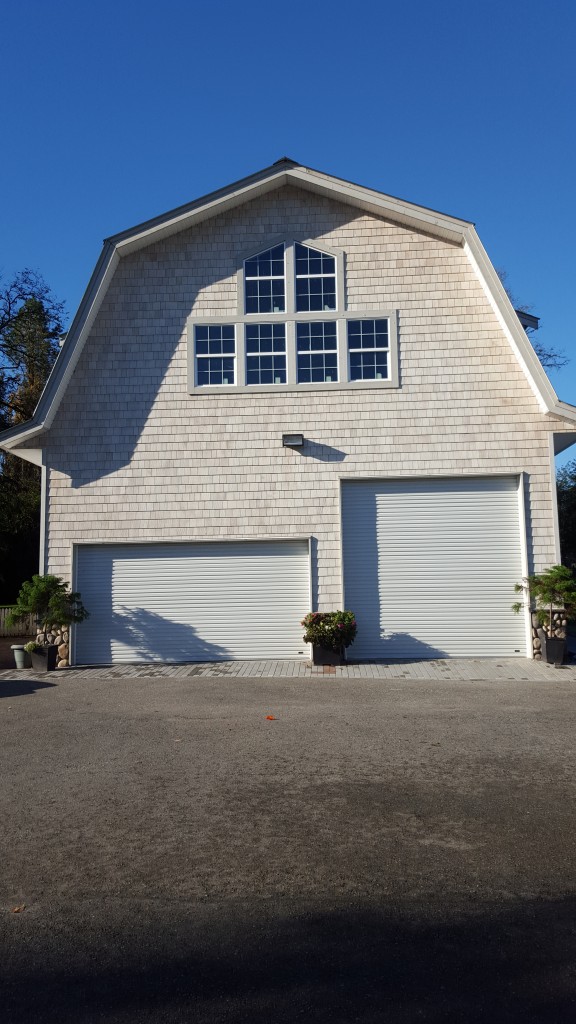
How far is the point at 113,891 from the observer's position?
4.12 meters

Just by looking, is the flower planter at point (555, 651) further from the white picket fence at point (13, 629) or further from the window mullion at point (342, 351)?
the white picket fence at point (13, 629)

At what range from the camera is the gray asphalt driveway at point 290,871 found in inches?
122

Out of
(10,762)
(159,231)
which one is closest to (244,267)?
(159,231)

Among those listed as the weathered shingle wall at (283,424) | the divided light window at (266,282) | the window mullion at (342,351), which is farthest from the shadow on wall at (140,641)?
the divided light window at (266,282)

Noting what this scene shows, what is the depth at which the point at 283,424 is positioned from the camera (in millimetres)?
13898

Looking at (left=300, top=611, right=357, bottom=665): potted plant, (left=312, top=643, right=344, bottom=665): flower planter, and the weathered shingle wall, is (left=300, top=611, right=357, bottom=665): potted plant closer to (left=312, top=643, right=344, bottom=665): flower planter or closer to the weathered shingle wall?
(left=312, top=643, right=344, bottom=665): flower planter

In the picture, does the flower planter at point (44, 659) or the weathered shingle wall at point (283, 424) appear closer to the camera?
the flower planter at point (44, 659)

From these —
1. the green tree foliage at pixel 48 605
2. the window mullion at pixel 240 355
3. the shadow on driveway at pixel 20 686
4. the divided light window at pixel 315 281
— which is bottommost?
the shadow on driveway at pixel 20 686

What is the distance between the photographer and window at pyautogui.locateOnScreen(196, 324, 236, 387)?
14.2 metres

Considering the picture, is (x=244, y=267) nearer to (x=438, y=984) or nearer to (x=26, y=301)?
(x=438, y=984)

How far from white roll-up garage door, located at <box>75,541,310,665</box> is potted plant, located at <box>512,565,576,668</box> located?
159 inches

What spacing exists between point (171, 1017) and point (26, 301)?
92.6 feet

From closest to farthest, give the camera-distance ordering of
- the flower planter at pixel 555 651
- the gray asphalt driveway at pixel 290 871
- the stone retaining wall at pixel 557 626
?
the gray asphalt driveway at pixel 290 871 → the flower planter at pixel 555 651 → the stone retaining wall at pixel 557 626

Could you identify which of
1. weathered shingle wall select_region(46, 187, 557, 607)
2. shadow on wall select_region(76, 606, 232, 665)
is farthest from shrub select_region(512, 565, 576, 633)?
shadow on wall select_region(76, 606, 232, 665)
